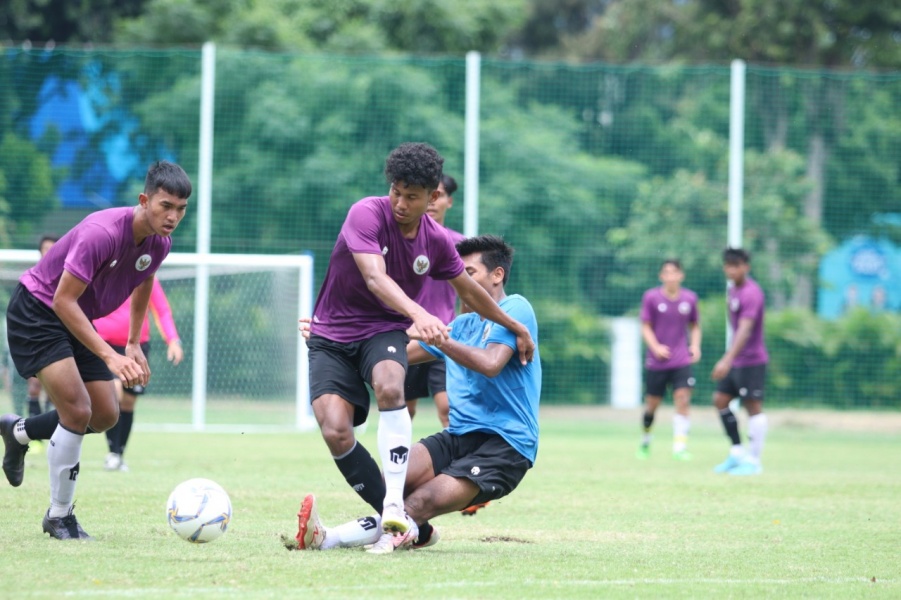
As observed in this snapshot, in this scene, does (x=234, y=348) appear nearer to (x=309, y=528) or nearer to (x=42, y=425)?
(x=42, y=425)

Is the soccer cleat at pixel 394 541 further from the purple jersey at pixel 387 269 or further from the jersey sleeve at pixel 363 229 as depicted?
the jersey sleeve at pixel 363 229

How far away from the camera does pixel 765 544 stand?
7371mm

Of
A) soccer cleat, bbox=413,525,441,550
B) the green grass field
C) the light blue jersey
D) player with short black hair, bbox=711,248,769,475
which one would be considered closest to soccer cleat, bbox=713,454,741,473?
player with short black hair, bbox=711,248,769,475

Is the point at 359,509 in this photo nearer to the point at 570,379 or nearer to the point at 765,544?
the point at 765,544

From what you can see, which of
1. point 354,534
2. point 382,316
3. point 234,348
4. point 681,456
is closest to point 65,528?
point 354,534

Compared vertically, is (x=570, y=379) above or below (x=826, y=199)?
below

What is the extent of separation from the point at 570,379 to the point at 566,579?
16.4 metres

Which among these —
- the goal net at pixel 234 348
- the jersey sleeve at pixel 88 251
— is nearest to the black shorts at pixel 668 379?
the goal net at pixel 234 348

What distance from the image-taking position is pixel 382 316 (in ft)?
22.4

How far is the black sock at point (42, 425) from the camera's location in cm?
725

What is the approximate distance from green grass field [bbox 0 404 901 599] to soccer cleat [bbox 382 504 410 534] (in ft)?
0.57

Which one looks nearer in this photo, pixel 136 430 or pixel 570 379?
pixel 136 430

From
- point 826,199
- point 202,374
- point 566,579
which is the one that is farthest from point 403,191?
point 826,199

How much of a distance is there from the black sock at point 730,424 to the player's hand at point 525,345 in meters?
7.42
